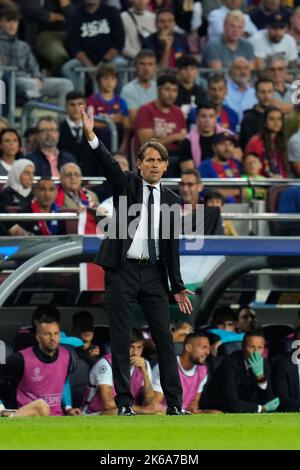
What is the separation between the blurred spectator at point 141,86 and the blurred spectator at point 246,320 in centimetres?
367

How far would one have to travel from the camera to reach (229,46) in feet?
72.9

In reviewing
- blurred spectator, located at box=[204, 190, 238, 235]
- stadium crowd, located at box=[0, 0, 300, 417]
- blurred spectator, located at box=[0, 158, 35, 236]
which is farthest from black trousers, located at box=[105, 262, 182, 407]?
blurred spectator, located at box=[204, 190, 238, 235]

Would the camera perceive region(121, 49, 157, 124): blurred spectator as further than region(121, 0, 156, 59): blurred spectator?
No

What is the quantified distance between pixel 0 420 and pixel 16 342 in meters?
4.05

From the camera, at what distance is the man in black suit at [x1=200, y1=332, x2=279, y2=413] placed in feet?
51.1

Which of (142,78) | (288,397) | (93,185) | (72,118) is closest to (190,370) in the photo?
(288,397)

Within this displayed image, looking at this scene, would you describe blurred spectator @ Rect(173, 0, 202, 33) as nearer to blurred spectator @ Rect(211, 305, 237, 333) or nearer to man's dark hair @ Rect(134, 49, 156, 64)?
man's dark hair @ Rect(134, 49, 156, 64)

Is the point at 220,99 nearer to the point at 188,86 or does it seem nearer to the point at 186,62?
the point at 188,86

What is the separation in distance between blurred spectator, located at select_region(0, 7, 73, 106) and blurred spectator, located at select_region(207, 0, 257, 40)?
2.68 meters

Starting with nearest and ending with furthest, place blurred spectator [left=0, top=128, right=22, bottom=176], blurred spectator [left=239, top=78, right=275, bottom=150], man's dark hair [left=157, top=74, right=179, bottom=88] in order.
Result: 1. blurred spectator [left=0, top=128, right=22, bottom=176]
2. man's dark hair [left=157, top=74, right=179, bottom=88]
3. blurred spectator [left=239, top=78, right=275, bottom=150]

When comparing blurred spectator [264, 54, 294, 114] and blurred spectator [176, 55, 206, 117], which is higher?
blurred spectator [264, 54, 294, 114]

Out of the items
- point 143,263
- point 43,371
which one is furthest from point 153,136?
point 143,263

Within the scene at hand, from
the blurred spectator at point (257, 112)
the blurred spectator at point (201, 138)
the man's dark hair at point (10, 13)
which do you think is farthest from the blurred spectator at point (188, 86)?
the man's dark hair at point (10, 13)

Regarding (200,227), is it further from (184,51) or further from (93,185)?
(184,51)
